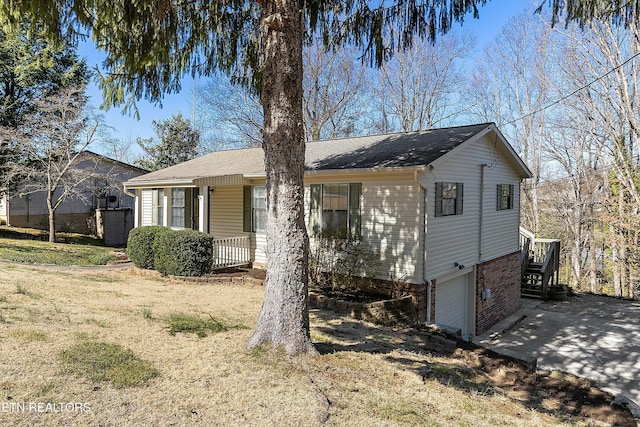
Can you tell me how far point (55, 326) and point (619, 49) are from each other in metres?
21.2

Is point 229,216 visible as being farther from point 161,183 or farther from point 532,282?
point 532,282

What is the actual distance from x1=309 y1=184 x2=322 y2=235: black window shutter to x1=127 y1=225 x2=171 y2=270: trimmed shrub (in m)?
4.21

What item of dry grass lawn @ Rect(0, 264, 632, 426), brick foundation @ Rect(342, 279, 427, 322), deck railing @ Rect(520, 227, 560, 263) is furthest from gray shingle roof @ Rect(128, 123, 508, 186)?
deck railing @ Rect(520, 227, 560, 263)

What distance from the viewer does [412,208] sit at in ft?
31.1

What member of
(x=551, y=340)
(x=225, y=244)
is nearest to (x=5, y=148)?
(x=225, y=244)

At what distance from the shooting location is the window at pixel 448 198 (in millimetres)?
9945

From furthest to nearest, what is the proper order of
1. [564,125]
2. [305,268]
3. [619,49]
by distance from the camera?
[564,125] → [619,49] → [305,268]

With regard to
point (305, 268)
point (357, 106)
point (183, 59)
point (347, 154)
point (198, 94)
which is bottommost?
point (305, 268)

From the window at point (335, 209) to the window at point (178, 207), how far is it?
5951 millimetres

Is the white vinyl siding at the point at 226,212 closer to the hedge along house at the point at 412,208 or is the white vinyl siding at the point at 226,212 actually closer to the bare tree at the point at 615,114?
the hedge along house at the point at 412,208

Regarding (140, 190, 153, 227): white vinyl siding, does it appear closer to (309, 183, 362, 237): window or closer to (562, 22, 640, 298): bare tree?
(309, 183, 362, 237): window

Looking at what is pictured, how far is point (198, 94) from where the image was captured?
3097 centimetres

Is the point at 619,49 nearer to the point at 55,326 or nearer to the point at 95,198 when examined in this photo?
the point at 55,326

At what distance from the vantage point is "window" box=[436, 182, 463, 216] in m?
9.95
